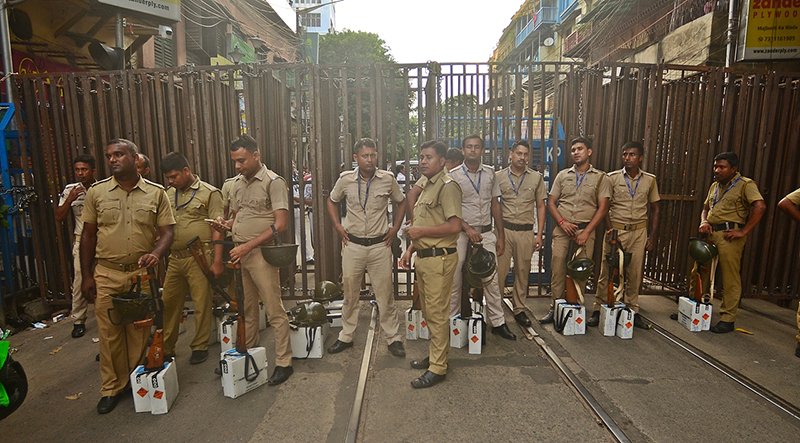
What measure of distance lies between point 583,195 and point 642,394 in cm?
227

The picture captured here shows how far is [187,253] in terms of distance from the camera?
13.4ft

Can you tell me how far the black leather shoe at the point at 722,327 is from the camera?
4766 mm

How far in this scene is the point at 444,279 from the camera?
3.64 metres

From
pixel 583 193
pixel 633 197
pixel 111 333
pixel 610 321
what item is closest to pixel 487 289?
pixel 610 321

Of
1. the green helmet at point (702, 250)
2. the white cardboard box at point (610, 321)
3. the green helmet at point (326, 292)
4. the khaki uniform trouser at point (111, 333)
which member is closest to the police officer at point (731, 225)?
the green helmet at point (702, 250)

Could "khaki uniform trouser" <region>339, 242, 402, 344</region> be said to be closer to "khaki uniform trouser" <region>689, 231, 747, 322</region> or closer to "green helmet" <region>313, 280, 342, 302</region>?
"green helmet" <region>313, 280, 342, 302</region>

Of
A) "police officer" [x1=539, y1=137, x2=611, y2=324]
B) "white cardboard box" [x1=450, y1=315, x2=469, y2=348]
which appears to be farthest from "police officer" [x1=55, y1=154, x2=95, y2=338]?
"police officer" [x1=539, y1=137, x2=611, y2=324]

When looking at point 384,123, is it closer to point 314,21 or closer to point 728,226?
point 728,226

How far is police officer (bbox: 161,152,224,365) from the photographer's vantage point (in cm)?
405

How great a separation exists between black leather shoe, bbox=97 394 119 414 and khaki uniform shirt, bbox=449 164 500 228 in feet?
11.8

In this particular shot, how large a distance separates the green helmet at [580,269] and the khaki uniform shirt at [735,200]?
1.77 meters

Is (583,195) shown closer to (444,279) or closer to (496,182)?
(496,182)

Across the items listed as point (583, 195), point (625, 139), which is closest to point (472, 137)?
point (583, 195)

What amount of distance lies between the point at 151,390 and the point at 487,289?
3247 mm
